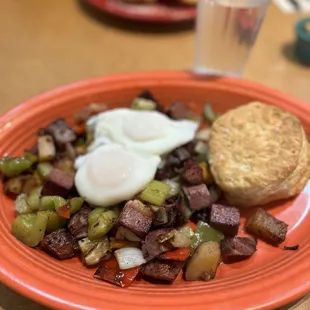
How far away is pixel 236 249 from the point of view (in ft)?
5.21

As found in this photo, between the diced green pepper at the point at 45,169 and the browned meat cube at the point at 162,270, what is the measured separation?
571 millimetres

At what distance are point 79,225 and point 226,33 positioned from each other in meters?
1.21

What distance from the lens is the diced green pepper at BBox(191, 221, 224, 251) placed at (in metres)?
1.65

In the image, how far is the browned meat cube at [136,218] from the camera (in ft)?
5.09

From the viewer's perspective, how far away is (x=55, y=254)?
1.58 m

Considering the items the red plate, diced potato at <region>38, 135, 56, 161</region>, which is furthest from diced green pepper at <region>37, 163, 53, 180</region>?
the red plate

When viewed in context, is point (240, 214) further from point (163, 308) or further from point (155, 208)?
point (163, 308)

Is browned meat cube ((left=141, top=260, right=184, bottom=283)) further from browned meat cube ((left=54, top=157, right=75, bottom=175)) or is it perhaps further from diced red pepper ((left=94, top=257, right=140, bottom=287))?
browned meat cube ((left=54, top=157, right=75, bottom=175))

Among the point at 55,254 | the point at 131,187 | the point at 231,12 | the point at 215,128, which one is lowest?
the point at 55,254

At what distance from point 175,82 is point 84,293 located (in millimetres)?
1175

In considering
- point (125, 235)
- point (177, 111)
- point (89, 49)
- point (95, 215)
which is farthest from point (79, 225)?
point (89, 49)

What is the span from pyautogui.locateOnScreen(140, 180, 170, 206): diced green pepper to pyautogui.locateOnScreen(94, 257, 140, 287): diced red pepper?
0.83 feet

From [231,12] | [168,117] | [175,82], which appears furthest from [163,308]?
[231,12]

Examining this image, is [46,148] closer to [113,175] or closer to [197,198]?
[113,175]
